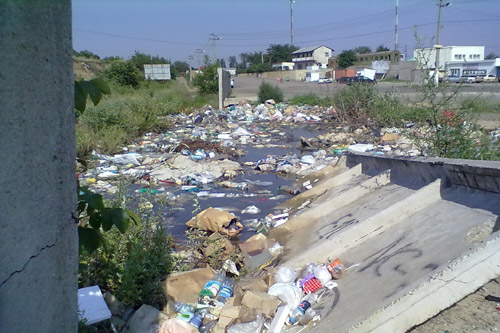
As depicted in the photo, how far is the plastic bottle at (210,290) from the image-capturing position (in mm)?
3695

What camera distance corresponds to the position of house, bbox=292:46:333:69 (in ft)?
251

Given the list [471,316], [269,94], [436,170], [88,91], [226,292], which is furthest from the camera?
[269,94]

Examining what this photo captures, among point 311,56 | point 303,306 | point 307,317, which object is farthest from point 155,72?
point 311,56

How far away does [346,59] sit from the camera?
58.7 metres

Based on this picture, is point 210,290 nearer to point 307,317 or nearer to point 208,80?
point 307,317

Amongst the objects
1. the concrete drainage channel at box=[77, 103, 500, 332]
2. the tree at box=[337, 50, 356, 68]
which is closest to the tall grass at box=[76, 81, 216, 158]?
the concrete drainage channel at box=[77, 103, 500, 332]

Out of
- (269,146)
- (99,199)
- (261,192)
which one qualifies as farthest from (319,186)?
(269,146)

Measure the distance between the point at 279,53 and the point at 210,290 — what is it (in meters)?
83.0

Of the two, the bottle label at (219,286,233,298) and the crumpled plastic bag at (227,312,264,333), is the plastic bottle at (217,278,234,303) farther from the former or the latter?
the crumpled plastic bag at (227,312,264,333)

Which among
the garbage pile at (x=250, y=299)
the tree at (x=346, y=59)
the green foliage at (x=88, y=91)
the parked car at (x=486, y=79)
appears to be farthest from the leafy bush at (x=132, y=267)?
the tree at (x=346, y=59)

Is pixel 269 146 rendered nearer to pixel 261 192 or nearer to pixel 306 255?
pixel 261 192

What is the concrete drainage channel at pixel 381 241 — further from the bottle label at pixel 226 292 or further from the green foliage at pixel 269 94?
the green foliage at pixel 269 94

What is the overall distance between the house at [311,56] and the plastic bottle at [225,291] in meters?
74.4

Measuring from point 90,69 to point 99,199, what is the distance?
121 feet
